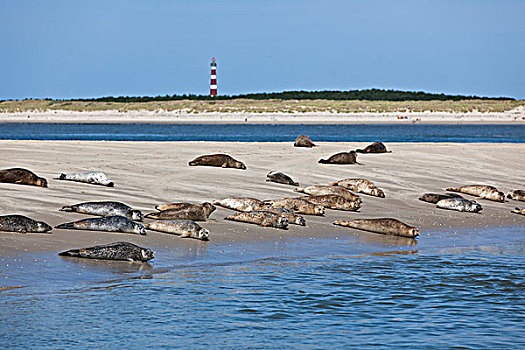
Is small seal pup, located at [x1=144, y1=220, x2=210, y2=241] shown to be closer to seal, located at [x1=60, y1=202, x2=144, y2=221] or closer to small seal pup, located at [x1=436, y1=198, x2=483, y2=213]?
seal, located at [x1=60, y1=202, x2=144, y2=221]

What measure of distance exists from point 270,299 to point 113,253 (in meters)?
2.08

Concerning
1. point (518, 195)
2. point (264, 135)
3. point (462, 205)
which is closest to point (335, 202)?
point (462, 205)

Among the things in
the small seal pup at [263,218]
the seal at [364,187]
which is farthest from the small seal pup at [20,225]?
the seal at [364,187]

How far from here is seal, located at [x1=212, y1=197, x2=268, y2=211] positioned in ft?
36.9

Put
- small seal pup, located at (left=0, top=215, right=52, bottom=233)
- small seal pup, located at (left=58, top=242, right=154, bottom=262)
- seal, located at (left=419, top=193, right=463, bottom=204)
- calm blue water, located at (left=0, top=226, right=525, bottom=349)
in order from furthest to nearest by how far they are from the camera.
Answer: seal, located at (left=419, top=193, right=463, bottom=204) < small seal pup, located at (left=0, top=215, right=52, bottom=233) < small seal pup, located at (left=58, top=242, right=154, bottom=262) < calm blue water, located at (left=0, top=226, right=525, bottom=349)

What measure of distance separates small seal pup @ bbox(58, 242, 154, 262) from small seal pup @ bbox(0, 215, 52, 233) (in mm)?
1032

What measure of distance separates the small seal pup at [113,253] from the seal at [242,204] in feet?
11.1

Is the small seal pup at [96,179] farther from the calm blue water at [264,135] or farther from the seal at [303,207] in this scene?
the calm blue water at [264,135]

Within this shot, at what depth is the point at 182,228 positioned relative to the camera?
9430 mm

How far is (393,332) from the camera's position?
19.2 ft

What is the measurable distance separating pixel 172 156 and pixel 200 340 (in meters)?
12.9

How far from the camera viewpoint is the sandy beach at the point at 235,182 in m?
9.82

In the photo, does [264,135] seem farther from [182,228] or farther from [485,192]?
[182,228]

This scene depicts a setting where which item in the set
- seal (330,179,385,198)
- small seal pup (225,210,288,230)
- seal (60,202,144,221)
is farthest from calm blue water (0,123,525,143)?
seal (60,202,144,221)
